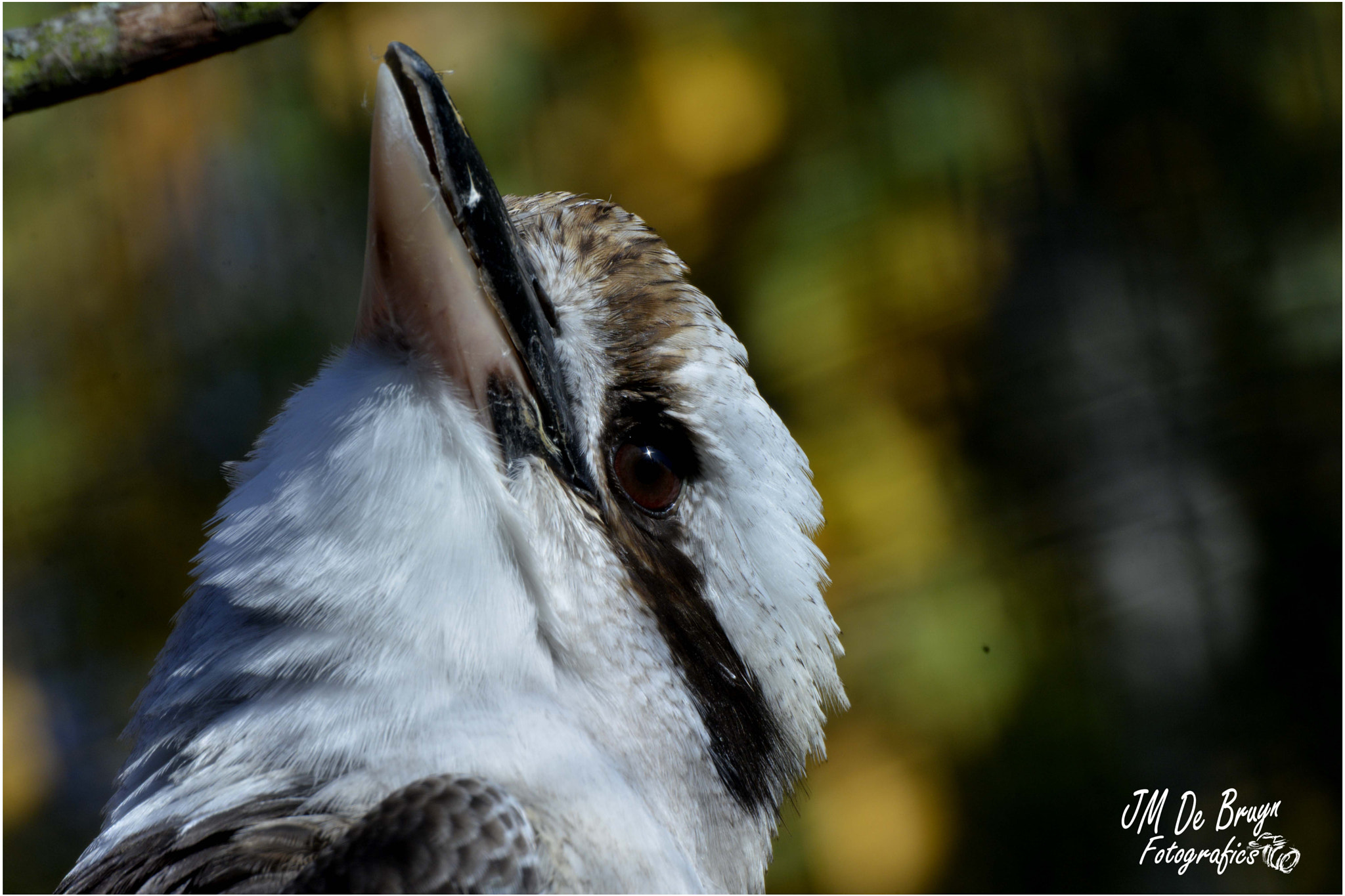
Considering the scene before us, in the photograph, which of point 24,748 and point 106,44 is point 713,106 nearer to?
point 106,44

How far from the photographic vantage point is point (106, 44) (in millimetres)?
986

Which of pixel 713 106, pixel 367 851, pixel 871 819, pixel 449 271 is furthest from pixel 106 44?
pixel 871 819

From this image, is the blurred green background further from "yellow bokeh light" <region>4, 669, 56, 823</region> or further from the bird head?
the bird head

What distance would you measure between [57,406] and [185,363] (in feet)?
1.95

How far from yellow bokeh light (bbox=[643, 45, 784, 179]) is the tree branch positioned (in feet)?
8.37

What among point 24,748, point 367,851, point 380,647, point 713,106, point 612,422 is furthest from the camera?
point 24,748

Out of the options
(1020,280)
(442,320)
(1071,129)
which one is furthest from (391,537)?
(1071,129)

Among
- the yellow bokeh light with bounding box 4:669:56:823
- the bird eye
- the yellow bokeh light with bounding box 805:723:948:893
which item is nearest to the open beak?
the bird eye

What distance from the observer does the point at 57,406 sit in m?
3.72

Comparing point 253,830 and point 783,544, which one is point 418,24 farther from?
point 253,830

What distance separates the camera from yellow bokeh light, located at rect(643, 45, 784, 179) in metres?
3.45

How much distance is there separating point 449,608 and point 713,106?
270 centimetres

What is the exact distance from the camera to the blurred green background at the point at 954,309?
326 cm

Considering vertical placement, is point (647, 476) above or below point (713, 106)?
below
